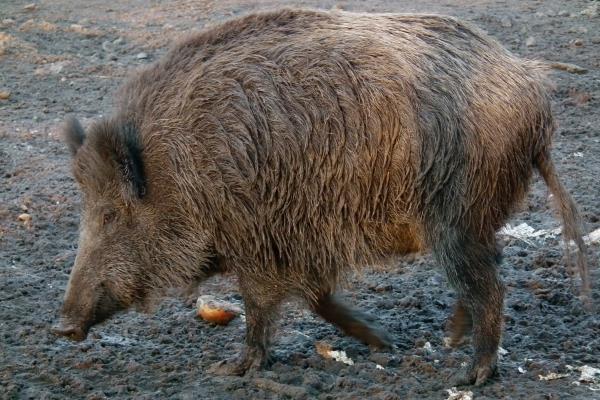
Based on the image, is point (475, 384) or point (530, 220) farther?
point (530, 220)

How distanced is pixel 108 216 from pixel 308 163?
3.27 feet

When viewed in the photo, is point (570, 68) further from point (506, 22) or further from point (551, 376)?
point (551, 376)

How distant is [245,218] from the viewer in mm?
4059

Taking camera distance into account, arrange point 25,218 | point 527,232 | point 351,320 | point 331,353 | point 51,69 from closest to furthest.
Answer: point 331,353 → point 351,320 → point 527,232 → point 25,218 → point 51,69

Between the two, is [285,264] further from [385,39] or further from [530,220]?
[530,220]

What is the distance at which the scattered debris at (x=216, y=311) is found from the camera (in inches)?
190

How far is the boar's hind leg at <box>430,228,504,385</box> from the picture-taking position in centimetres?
392

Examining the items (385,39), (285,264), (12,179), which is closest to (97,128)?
(285,264)

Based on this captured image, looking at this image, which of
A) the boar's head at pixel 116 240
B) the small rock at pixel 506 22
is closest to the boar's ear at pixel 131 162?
the boar's head at pixel 116 240

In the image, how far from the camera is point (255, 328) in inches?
169

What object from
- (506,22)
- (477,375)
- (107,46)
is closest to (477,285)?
(477,375)

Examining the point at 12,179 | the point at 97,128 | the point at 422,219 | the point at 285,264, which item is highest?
the point at 97,128

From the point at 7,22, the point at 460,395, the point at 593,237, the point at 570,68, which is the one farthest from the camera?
the point at 7,22

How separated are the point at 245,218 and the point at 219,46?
0.81 metres
